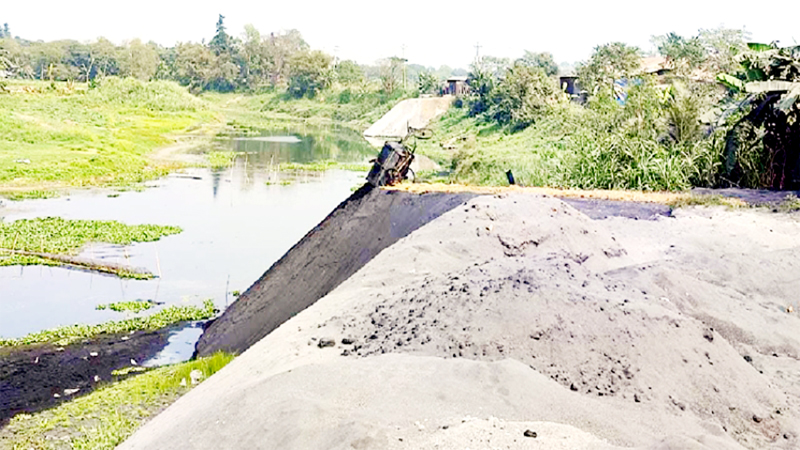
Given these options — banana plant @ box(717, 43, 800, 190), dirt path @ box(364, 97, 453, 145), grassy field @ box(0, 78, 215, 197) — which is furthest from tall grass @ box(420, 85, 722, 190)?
dirt path @ box(364, 97, 453, 145)

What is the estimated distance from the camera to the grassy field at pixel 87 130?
1192 inches

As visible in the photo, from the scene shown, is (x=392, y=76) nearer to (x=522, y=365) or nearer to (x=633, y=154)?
(x=633, y=154)

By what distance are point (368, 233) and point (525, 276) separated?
5.22 meters

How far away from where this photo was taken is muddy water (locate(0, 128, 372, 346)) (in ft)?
50.3

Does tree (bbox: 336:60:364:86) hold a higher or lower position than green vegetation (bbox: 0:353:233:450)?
higher

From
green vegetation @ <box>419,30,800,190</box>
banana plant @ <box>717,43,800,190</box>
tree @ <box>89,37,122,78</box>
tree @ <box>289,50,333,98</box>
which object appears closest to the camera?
banana plant @ <box>717,43,800,190</box>

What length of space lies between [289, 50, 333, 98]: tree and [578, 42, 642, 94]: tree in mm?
36251

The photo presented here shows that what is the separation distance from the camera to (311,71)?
7650 cm

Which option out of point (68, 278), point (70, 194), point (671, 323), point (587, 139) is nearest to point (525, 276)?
point (671, 323)

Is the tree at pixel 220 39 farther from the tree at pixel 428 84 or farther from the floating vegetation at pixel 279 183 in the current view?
the floating vegetation at pixel 279 183

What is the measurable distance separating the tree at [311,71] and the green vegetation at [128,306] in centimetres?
6312

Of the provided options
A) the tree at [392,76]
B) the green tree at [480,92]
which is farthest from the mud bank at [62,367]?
the tree at [392,76]

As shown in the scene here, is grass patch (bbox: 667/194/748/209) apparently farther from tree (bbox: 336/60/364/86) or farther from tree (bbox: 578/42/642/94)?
tree (bbox: 336/60/364/86)

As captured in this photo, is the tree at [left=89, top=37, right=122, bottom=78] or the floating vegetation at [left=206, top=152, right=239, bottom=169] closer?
the floating vegetation at [left=206, top=152, right=239, bottom=169]
